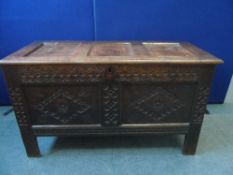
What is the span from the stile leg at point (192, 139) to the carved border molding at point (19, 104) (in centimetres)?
110

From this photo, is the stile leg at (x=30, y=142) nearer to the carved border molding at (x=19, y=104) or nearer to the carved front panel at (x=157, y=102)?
the carved border molding at (x=19, y=104)

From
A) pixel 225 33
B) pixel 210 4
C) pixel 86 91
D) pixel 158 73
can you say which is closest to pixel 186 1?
pixel 210 4

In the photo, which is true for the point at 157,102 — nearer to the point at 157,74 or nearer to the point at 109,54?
the point at 157,74

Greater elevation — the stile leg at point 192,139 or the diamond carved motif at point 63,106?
the diamond carved motif at point 63,106

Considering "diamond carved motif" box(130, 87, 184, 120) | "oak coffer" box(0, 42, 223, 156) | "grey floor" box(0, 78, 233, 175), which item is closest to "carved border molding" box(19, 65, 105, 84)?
"oak coffer" box(0, 42, 223, 156)

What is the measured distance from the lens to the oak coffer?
1.13m

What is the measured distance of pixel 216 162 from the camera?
1.38m

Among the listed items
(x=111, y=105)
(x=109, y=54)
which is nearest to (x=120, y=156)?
(x=111, y=105)

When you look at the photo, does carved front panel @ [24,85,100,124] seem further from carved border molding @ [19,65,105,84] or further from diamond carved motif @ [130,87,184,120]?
diamond carved motif @ [130,87,184,120]

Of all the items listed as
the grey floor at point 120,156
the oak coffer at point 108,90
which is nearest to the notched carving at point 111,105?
the oak coffer at point 108,90

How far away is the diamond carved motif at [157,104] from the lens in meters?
1.24

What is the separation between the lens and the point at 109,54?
124 centimetres

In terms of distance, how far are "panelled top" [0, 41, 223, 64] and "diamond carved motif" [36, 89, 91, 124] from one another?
8.7 inches

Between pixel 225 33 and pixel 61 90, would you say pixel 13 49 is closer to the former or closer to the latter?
pixel 61 90
